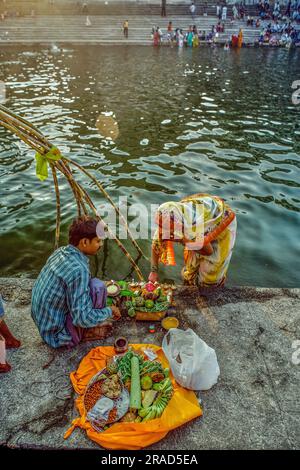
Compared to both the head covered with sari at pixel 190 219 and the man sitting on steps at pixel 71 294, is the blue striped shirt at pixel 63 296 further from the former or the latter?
the head covered with sari at pixel 190 219

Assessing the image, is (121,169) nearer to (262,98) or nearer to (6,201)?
(6,201)

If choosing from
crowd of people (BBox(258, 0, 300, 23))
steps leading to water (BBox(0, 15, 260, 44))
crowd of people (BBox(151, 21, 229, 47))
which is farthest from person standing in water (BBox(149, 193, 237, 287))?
crowd of people (BBox(258, 0, 300, 23))

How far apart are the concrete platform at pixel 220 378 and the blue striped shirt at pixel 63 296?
0.41 meters

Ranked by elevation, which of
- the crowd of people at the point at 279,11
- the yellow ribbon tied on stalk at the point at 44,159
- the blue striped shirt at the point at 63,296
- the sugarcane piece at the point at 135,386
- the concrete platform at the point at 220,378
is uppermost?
the crowd of people at the point at 279,11

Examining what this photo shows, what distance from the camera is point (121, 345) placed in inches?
140

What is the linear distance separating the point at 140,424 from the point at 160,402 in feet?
0.85

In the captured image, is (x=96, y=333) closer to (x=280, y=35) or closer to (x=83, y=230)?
(x=83, y=230)

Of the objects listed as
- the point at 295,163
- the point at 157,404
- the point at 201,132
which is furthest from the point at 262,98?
the point at 157,404

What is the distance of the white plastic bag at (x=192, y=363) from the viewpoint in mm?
3205

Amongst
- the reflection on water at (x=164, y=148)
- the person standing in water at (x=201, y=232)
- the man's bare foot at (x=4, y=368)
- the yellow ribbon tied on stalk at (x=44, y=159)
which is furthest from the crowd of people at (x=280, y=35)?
the man's bare foot at (x=4, y=368)

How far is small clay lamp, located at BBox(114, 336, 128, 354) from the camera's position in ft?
11.6
